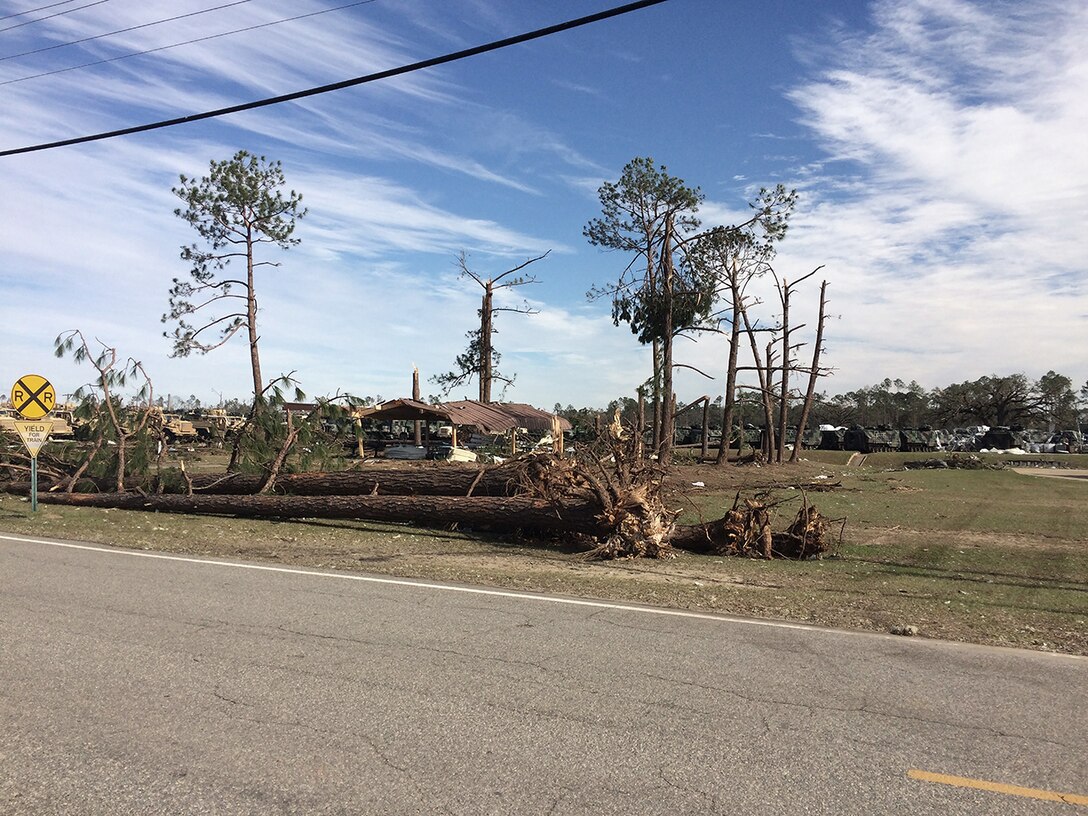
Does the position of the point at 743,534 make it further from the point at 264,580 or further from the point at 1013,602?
the point at 264,580

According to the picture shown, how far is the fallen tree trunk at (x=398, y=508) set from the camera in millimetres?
14031

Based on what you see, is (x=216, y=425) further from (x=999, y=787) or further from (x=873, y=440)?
(x=873, y=440)

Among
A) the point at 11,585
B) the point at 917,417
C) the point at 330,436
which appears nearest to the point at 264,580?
the point at 11,585

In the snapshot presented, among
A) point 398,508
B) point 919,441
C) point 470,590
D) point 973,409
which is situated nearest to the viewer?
point 470,590

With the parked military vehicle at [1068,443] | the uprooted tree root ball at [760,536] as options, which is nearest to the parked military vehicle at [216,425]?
the uprooted tree root ball at [760,536]

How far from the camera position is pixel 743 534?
1344cm

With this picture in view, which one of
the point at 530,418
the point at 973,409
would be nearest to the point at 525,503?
the point at 530,418

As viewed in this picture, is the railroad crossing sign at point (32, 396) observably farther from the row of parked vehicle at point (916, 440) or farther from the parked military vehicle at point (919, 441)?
the parked military vehicle at point (919, 441)

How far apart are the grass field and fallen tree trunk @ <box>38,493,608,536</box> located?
11.6 inches

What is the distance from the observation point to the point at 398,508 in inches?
609

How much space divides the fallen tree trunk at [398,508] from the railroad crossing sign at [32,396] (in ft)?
7.63

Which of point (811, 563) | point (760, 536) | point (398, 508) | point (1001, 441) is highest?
point (1001, 441)

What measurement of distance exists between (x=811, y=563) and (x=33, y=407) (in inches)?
569

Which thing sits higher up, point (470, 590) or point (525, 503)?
point (525, 503)
